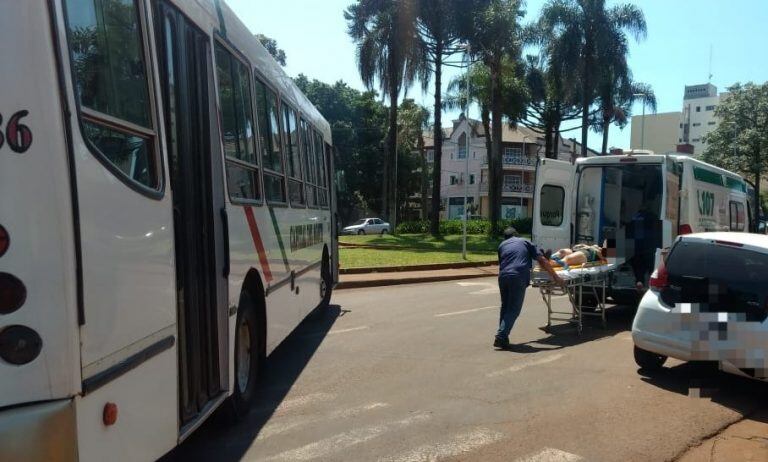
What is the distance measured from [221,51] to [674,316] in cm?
486

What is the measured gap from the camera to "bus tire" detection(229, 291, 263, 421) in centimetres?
500

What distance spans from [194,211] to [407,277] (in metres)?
11.8

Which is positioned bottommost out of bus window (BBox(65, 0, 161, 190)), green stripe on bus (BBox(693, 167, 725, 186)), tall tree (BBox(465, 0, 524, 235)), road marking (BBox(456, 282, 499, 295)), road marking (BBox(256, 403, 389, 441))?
road marking (BBox(456, 282, 499, 295))

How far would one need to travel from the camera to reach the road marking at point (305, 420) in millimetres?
4938

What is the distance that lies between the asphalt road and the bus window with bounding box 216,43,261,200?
1951mm

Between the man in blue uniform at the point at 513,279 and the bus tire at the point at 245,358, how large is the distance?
11.5 feet

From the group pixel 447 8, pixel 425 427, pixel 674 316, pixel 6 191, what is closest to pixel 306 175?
pixel 425 427

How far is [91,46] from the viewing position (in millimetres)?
2867

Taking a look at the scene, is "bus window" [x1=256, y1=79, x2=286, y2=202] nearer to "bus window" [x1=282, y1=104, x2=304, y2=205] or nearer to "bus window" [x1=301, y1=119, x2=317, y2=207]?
"bus window" [x1=282, y1=104, x2=304, y2=205]

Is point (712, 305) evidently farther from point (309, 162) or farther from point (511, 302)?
point (309, 162)

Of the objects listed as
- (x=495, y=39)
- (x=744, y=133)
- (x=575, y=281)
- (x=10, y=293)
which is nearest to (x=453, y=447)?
(x=10, y=293)

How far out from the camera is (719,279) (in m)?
5.88

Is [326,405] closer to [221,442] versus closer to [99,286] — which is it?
[221,442]

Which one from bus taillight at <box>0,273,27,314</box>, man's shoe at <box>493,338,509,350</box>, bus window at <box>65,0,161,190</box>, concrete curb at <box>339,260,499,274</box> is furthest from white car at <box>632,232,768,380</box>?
concrete curb at <box>339,260,499,274</box>
